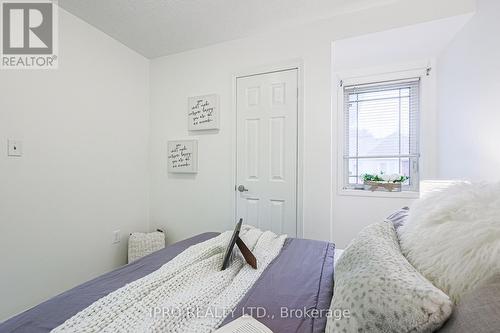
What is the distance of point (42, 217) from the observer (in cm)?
174

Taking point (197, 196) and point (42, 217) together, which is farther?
point (197, 196)

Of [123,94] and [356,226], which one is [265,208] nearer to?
[356,226]

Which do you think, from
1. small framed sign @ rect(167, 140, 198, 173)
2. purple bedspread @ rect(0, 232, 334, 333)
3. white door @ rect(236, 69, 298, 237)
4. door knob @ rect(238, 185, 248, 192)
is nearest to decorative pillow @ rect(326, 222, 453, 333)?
purple bedspread @ rect(0, 232, 334, 333)

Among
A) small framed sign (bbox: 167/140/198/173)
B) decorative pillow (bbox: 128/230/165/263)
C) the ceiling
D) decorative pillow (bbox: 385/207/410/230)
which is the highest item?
the ceiling

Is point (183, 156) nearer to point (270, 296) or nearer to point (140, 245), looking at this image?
point (140, 245)

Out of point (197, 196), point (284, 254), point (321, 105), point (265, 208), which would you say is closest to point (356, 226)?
point (265, 208)

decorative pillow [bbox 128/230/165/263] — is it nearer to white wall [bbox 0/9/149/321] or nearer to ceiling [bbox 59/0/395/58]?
white wall [bbox 0/9/149/321]

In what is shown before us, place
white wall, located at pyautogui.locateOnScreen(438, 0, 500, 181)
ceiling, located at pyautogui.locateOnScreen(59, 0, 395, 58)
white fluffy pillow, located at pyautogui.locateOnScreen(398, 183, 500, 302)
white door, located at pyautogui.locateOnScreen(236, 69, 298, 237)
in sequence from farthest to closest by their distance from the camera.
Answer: white door, located at pyautogui.locateOnScreen(236, 69, 298, 237) < ceiling, located at pyautogui.locateOnScreen(59, 0, 395, 58) < white wall, located at pyautogui.locateOnScreen(438, 0, 500, 181) < white fluffy pillow, located at pyautogui.locateOnScreen(398, 183, 500, 302)

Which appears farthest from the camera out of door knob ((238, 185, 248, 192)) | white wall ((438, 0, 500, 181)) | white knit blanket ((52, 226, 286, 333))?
door knob ((238, 185, 248, 192))

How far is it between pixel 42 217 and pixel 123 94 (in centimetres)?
136

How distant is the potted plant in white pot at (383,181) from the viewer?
7.93 feet

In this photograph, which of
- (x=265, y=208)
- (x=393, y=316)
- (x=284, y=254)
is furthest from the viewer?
(x=265, y=208)

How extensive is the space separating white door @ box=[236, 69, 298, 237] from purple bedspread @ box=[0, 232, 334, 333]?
0.97 m

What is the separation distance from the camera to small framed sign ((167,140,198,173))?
247 centimetres
